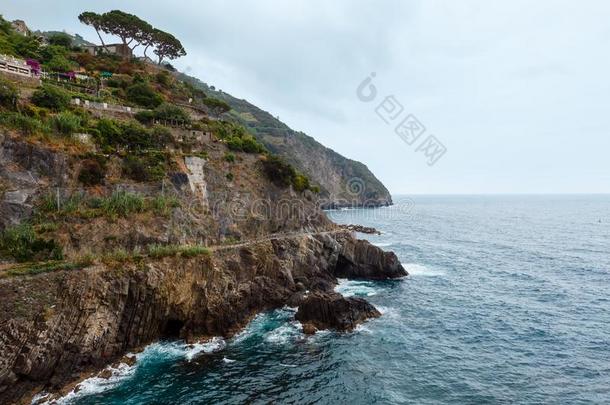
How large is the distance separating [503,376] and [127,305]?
32.2 metres

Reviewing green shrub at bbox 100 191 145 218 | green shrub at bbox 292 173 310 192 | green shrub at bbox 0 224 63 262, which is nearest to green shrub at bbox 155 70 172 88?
green shrub at bbox 292 173 310 192

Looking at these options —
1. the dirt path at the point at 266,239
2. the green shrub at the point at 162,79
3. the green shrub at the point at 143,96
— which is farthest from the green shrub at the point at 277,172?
the green shrub at the point at 162,79

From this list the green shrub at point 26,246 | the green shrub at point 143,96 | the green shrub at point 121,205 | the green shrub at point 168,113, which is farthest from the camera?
the green shrub at point 143,96

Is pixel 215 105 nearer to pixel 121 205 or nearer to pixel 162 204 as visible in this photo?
pixel 162 204

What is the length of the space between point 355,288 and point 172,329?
26.7 m

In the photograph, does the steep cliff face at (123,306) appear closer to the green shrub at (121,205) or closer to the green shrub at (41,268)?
the green shrub at (41,268)

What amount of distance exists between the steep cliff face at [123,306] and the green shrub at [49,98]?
24816mm

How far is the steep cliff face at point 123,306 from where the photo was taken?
26203 mm

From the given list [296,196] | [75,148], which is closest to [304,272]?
[296,196]

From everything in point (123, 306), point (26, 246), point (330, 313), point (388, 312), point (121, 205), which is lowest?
point (388, 312)

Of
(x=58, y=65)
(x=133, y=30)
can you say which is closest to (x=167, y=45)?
(x=133, y=30)

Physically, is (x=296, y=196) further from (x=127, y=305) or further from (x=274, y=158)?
(x=127, y=305)

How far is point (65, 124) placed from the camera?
134 feet

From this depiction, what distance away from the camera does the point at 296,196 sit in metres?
60.3
